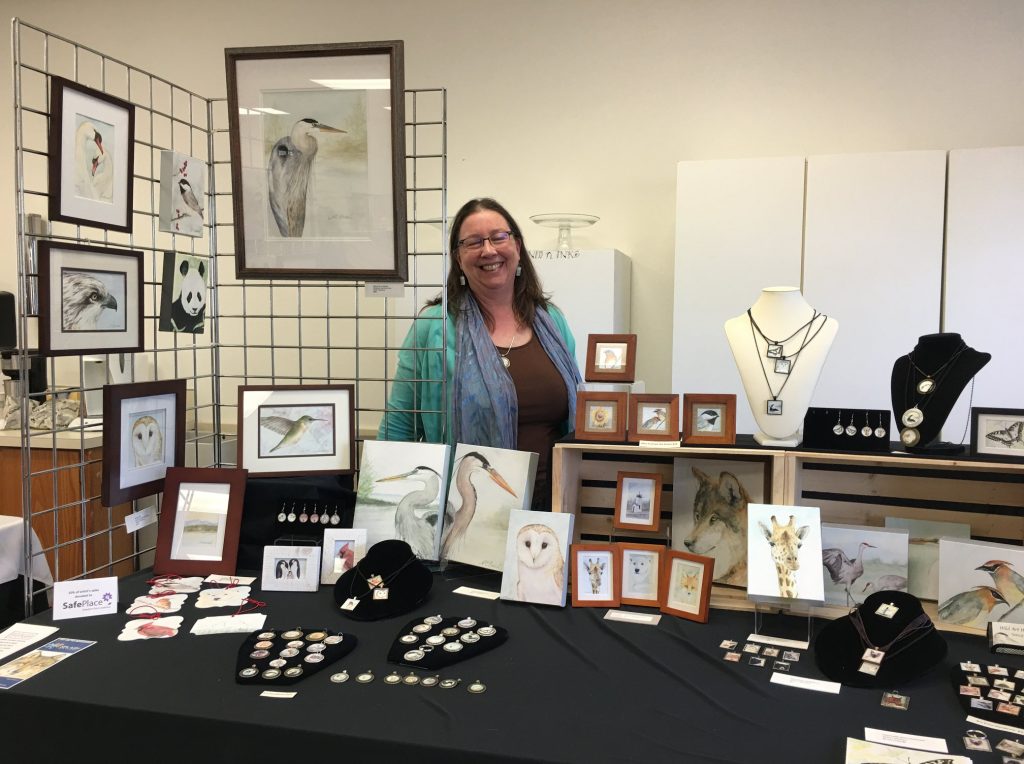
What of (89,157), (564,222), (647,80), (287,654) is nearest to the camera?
(287,654)

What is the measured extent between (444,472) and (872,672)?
0.97 meters

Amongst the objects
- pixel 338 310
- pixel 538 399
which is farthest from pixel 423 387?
pixel 338 310

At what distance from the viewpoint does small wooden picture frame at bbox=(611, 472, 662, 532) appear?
1741mm

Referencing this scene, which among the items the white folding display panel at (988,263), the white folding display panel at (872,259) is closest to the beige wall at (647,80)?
the white folding display panel at (872,259)

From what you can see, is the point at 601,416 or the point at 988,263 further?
the point at 988,263

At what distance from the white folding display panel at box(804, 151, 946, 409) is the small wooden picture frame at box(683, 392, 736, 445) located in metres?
1.35

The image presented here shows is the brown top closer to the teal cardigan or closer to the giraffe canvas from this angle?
the teal cardigan

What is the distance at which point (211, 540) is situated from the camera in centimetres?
181

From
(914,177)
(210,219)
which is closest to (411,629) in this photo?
(210,219)

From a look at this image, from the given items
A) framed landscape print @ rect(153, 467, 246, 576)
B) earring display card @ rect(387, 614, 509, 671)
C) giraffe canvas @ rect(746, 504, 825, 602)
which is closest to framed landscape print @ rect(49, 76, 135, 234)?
framed landscape print @ rect(153, 467, 246, 576)

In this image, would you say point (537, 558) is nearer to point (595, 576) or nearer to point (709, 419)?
point (595, 576)

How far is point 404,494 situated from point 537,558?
375 millimetres

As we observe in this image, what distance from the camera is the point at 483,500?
1.78 meters

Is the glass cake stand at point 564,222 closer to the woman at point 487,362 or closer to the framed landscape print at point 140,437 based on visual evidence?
the woman at point 487,362
